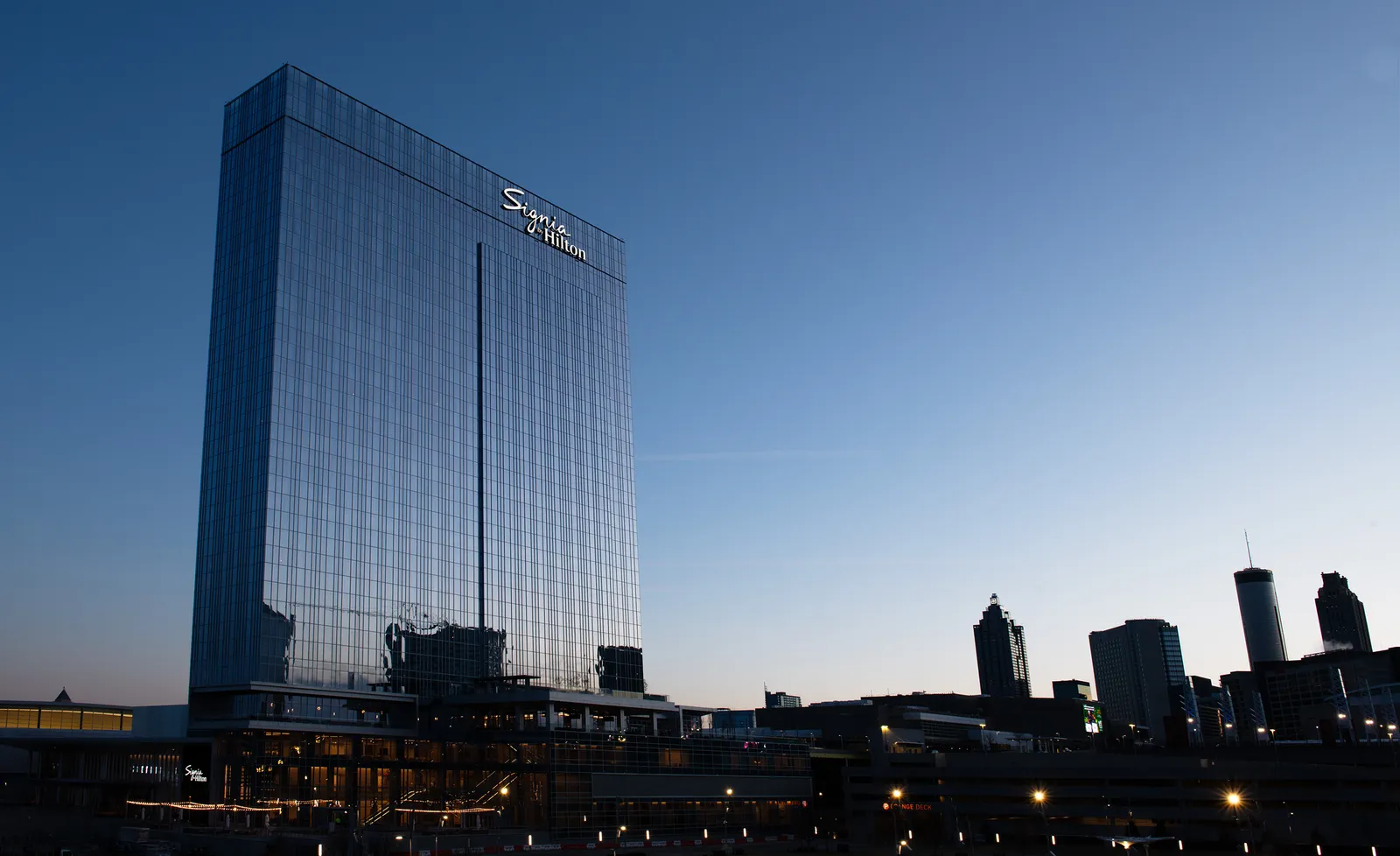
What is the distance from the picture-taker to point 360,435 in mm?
167875

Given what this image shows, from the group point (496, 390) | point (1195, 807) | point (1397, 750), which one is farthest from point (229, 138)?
point (1397, 750)

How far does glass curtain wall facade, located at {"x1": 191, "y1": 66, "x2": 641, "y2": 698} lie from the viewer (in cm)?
15338

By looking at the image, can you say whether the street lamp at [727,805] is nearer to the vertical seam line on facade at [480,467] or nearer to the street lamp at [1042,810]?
the vertical seam line on facade at [480,467]

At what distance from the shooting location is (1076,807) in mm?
151750

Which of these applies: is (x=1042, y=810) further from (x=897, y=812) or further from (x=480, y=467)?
(x=480, y=467)

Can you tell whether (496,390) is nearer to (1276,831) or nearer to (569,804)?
(569,804)

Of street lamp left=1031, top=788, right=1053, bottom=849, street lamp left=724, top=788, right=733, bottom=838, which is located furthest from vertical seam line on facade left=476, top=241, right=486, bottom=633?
street lamp left=1031, top=788, right=1053, bottom=849

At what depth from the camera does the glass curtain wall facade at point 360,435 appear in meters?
153

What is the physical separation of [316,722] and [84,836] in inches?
1225

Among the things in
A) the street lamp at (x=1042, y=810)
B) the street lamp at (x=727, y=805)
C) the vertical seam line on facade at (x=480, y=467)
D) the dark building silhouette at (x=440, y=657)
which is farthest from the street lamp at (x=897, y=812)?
the vertical seam line on facade at (x=480, y=467)

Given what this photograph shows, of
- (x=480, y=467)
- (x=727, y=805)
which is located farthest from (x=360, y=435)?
(x=727, y=805)

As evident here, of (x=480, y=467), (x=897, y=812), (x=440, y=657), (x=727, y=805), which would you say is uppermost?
(x=480, y=467)

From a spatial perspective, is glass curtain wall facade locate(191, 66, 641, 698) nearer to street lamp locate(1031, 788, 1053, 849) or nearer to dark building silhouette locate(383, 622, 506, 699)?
dark building silhouette locate(383, 622, 506, 699)

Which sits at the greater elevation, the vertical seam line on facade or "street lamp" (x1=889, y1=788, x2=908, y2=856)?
the vertical seam line on facade
